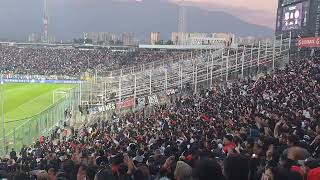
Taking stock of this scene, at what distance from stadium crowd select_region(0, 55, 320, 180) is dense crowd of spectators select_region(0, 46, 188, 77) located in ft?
165

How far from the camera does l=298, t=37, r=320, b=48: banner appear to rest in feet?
93.0

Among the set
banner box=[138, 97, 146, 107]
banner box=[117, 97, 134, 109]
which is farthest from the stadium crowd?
banner box=[117, 97, 134, 109]

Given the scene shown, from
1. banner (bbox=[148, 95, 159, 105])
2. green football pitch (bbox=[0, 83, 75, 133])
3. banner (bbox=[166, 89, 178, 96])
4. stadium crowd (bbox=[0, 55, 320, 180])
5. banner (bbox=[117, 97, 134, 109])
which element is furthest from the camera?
green football pitch (bbox=[0, 83, 75, 133])

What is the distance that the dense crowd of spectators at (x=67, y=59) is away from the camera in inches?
3009

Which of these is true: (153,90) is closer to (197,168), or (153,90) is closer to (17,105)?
(17,105)

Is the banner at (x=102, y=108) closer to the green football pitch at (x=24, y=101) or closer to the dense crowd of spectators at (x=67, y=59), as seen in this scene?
the green football pitch at (x=24, y=101)

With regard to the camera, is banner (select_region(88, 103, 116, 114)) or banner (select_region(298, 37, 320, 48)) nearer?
banner (select_region(88, 103, 116, 114))

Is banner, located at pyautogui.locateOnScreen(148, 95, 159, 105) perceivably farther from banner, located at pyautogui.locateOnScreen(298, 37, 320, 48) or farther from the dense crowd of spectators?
the dense crowd of spectators

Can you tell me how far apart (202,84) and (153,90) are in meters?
3.01

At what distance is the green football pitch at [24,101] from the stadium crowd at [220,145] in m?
11.5

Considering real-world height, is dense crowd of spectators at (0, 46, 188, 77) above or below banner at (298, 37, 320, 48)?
below

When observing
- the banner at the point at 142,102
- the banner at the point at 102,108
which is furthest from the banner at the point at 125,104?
the banner at the point at 142,102

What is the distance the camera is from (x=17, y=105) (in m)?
42.7

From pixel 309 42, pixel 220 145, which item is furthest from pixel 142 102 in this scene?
pixel 220 145
